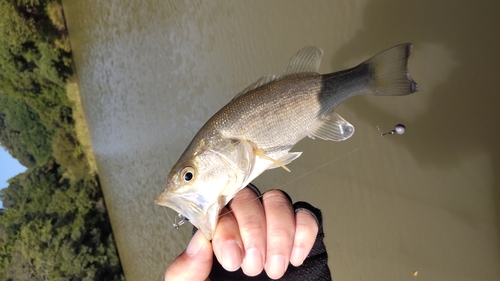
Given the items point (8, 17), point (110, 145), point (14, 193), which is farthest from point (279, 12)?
point (14, 193)

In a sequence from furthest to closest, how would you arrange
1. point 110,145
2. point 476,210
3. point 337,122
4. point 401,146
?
point 110,145
point 401,146
point 476,210
point 337,122

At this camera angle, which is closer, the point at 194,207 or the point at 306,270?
the point at 194,207

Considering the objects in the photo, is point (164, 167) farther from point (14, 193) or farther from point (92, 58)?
point (14, 193)

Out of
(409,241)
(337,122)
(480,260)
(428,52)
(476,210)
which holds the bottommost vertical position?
(480,260)

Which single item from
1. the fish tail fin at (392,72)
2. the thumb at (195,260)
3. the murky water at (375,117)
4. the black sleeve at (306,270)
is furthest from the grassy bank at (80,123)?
the fish tail fin at (392,72)

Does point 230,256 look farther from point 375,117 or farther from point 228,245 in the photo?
point 375,117

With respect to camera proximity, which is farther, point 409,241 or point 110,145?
point 110,145

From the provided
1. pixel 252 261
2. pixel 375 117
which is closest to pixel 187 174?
pixel 252 261
